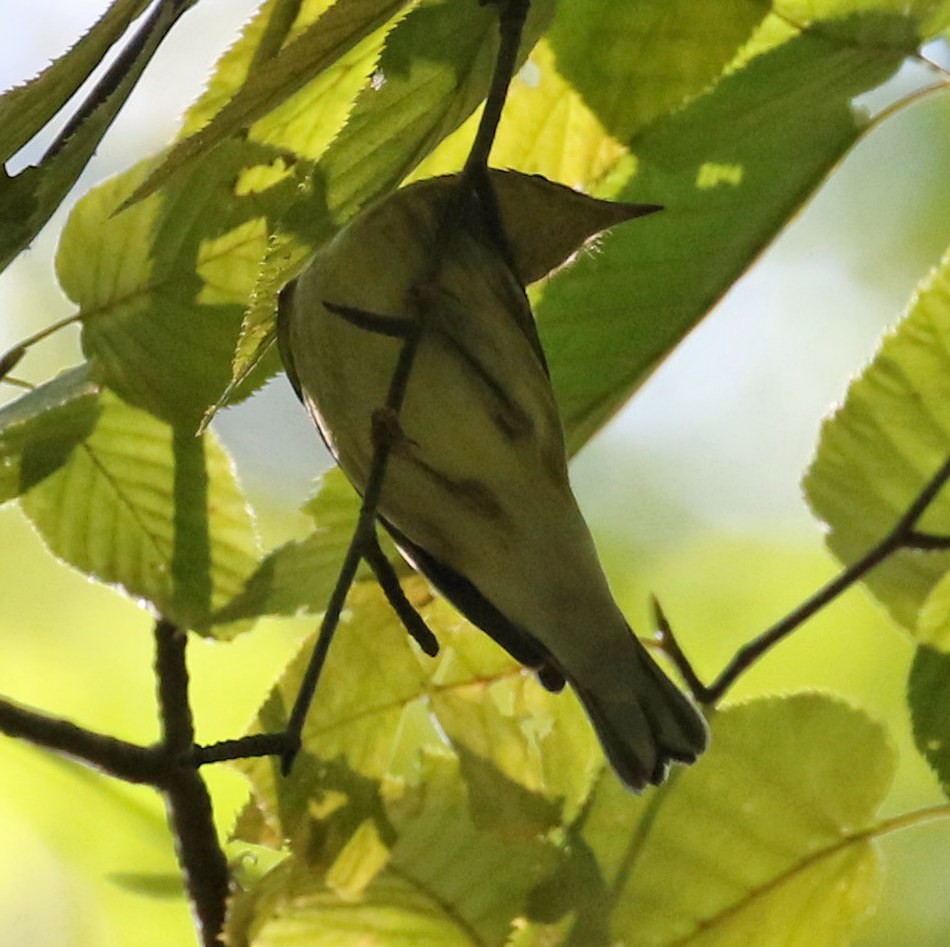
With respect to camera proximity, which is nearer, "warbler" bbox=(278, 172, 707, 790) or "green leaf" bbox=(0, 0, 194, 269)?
"green leaf" bbox=(0, 0, 194, 269)

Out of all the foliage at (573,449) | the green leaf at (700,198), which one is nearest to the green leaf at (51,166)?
the foliage at (573,449)

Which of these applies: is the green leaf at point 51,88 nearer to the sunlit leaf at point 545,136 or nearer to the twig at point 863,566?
the sunlit leaf at point 545,136

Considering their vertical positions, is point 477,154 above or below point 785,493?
above

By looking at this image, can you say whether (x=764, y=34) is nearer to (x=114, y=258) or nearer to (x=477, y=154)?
(x=477, y=154)

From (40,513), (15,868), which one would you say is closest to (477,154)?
(40,513)

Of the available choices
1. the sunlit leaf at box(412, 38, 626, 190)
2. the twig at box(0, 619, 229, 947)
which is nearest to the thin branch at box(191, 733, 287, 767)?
the twig at box(0, 619, 229, 947)

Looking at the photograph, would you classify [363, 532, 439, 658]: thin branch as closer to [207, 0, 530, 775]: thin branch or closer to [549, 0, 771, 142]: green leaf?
[207, 0, 530, 775]: thin branch

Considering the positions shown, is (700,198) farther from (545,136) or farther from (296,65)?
(296,65)
